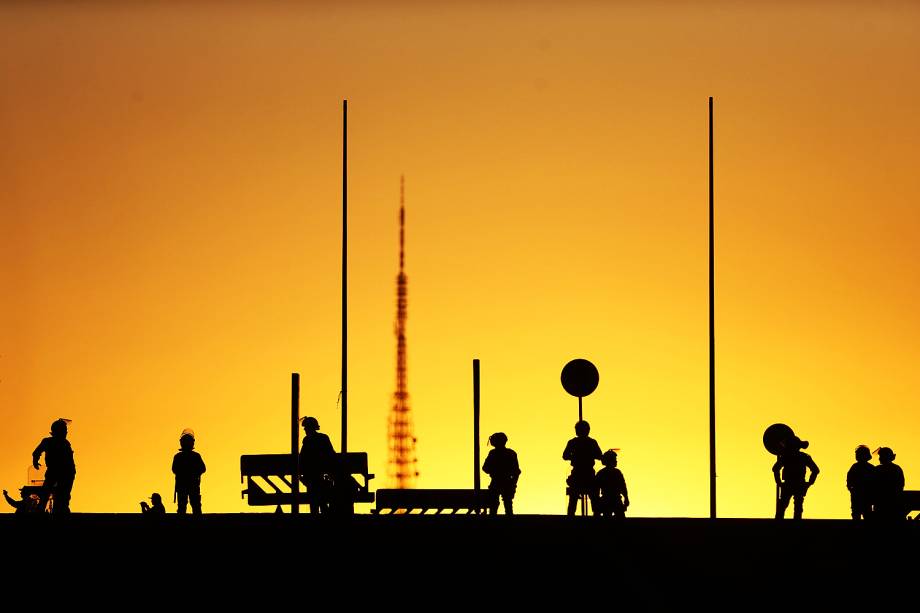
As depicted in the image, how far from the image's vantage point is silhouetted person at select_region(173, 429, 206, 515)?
3228 centimetres

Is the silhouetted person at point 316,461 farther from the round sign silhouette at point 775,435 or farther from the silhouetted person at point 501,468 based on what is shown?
the round sign silhouette at point 775,435

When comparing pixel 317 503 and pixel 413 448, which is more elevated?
pixel 413 448

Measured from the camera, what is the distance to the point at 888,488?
30.5 metres

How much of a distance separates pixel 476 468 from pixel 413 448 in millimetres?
60076

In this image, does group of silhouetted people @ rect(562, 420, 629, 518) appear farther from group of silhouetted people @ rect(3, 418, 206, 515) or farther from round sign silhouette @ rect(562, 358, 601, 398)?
group of silhouetted people @ rect(3, 418, 206, 515)

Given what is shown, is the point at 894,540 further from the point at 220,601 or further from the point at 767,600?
the point at 220,601

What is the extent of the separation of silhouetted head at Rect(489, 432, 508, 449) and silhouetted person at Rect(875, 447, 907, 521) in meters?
5.62

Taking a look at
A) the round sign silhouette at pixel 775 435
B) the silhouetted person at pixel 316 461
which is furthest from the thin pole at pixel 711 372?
the silhouetted person at pixel 316 461

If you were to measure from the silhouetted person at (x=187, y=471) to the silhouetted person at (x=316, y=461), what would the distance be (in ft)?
5.23

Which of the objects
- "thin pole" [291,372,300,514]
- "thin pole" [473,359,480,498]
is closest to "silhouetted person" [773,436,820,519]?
"thin pole" [473,359,480,498]

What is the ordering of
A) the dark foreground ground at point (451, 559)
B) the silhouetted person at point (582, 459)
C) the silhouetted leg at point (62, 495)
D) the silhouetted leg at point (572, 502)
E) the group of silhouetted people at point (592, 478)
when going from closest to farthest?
1. the dark foreground ground at point (451, 559)
2. the silhouetted leg at point (62, 495)
3. the group of silhouetted people at point (592, 478)
4. the silhouetted person at point (582, 459)
5. the silhouetted leg at point (572, 502)

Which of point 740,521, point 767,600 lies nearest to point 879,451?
point 740,521

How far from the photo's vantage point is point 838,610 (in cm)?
2197

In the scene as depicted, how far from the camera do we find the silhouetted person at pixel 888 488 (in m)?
30.3
